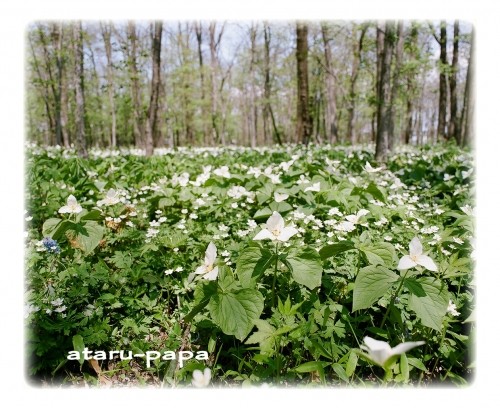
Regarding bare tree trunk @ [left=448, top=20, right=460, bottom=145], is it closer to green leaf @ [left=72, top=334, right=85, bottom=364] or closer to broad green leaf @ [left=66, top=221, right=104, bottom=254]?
broad green leaf @ [left=66, top=221, right=104, bottom=254]

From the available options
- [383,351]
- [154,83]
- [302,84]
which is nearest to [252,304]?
[383,351]

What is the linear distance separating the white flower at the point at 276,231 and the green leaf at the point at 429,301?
596 mm

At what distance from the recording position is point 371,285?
167cm

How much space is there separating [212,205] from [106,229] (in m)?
0.90

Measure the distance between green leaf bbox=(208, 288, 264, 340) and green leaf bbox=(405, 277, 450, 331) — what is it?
0.69 metres

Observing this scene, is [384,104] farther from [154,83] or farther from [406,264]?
[406,264]

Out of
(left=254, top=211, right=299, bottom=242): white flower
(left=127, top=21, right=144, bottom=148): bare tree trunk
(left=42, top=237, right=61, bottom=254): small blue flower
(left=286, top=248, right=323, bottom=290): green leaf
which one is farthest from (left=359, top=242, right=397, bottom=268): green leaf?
(left=127, top=21, right=144, bottom=148): bare tree trunk

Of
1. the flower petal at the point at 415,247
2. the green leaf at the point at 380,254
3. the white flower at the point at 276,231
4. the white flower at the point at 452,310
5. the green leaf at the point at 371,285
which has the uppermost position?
the white flower at the point at 276,231

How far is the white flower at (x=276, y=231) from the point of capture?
1736mm

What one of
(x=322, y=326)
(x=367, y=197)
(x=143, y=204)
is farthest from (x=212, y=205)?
(x=322, y=326)

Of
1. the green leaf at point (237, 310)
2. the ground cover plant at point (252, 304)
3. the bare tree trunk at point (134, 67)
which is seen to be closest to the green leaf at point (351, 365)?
the ground cover plant at point (252, 304)

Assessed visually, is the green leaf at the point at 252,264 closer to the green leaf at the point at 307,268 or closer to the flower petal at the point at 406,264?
the green leaf at the point at 307,268

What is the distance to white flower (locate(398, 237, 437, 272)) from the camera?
5.19 ft
